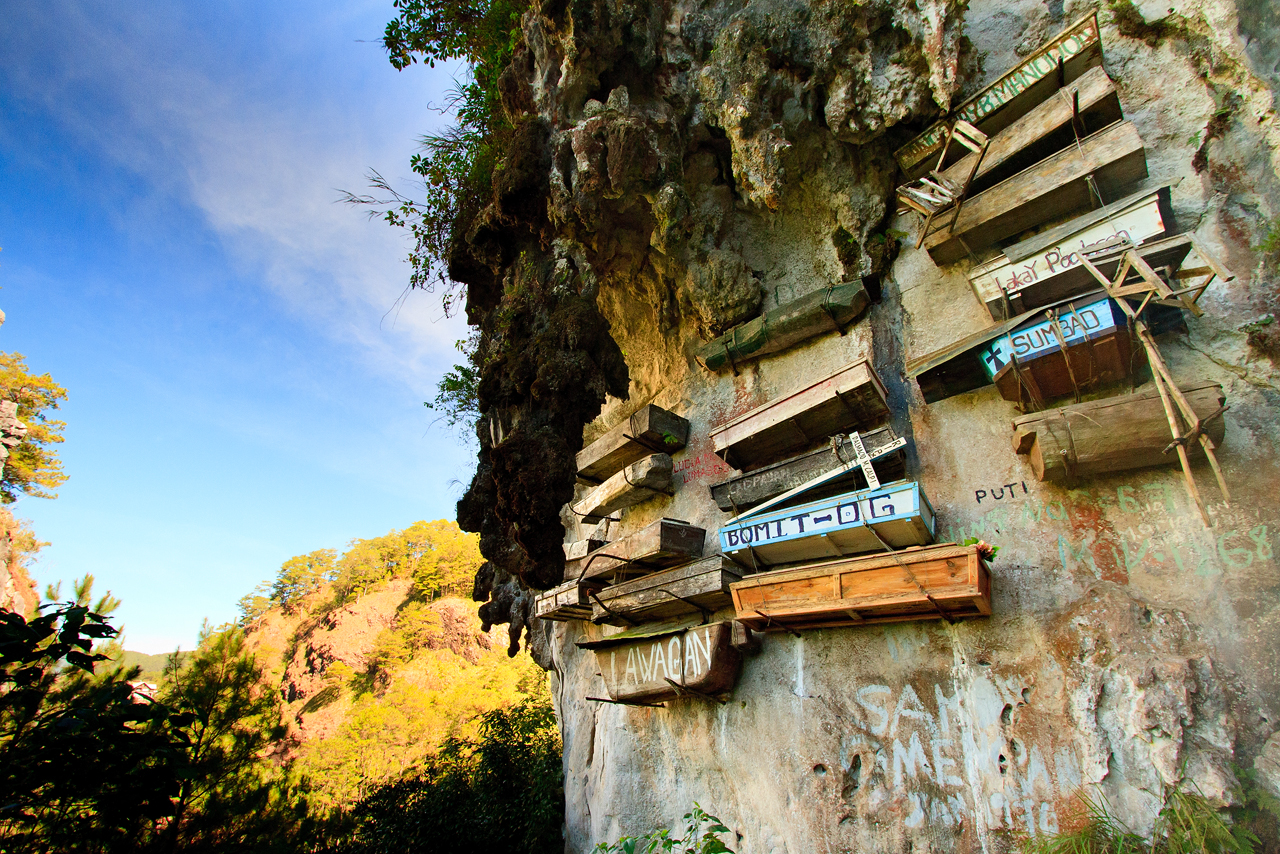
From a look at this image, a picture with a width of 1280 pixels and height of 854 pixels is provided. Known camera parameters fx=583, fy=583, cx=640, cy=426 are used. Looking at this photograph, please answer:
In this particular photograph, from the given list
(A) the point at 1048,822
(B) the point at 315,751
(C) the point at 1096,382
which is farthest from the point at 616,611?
(B) the point at 315,751

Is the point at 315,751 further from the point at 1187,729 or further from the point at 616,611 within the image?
the point at 1187,729

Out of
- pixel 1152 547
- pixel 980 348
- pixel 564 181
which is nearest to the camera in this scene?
pixel 1152 547

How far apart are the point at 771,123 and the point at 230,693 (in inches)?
331

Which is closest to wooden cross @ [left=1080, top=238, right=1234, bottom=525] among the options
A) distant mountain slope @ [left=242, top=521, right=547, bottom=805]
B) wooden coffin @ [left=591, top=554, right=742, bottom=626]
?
wooden coffin @ [left=591, top=554, right=742, bottom=626]

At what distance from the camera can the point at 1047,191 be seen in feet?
16.0

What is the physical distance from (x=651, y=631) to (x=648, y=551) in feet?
2.84

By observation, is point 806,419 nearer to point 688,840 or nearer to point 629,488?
point 629,488

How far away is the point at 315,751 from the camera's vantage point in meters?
21.6

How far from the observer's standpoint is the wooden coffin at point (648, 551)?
601cm

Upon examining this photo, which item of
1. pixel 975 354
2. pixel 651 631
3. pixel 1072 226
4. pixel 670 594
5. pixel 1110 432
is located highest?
pixel 1072 226

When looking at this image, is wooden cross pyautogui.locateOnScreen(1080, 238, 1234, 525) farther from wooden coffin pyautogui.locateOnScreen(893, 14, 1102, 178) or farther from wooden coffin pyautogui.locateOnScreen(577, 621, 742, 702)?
wooden coffin pyautogui.locateOnScreen(577, 621, 742, 702)

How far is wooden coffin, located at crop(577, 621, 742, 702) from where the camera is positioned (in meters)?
5.45

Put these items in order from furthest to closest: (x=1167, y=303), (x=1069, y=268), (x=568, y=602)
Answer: (x=568, y=602) < (x=1069, y=268) < (x=1167, y=303)

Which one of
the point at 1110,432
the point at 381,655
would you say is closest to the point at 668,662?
the point at 1110,432
